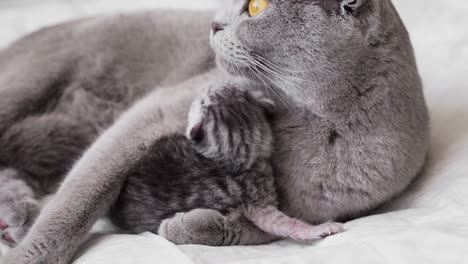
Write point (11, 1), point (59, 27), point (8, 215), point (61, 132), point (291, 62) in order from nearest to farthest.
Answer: point (291, 62)
point (8, 215)
point (61, 132)
point (59, 27)
point (11, 1)

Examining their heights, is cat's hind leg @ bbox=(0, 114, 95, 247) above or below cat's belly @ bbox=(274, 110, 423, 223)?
below

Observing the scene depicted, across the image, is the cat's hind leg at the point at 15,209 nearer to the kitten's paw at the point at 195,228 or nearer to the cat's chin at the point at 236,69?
the kitten's paw at the point at 195,228

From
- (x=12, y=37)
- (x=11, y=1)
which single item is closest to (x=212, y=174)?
(x=12, y=37)

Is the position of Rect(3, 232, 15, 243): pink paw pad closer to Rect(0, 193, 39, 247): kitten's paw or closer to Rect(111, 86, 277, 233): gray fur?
Rect(0, 193, 39, 247): kitten's paw

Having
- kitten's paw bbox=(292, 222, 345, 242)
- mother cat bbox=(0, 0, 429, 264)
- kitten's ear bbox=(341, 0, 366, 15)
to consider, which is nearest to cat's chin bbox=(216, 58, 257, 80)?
mother cat bbox=(0, 0, 429, 264)

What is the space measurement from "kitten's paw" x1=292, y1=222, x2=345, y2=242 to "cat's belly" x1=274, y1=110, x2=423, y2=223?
0.38ft

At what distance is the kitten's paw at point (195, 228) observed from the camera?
45.3 inches

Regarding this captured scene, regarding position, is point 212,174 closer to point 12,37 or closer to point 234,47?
point 234,47

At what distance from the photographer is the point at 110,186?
1222 millimetres

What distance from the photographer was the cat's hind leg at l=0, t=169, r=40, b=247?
52.7 inches

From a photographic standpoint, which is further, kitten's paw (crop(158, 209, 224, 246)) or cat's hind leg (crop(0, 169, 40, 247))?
cat's hind leg (crop(0, 169, 40, 247))

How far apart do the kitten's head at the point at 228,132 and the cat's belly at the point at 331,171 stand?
57mm

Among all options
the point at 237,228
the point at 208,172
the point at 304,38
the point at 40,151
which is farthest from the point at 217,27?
the point at 40,151

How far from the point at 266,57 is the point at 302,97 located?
11 cm
